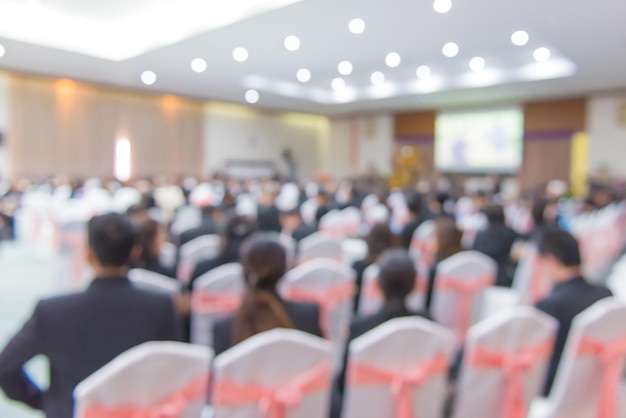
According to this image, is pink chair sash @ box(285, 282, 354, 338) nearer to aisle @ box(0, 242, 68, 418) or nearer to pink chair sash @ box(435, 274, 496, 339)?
pink chair sash @ box(435, 274, 496, 339)

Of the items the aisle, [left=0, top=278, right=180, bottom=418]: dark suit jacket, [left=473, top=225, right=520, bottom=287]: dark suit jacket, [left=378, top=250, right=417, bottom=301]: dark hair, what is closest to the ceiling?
[left=473, top=225, right=520, bottom=287]: dark suit jacket

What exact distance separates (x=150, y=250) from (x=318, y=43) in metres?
6.39

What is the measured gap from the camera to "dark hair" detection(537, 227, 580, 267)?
8.56ft

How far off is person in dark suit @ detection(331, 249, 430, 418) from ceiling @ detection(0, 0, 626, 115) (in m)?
5.12

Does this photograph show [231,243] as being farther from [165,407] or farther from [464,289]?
[165,407]

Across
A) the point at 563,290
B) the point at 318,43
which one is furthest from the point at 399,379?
the point at 318,43

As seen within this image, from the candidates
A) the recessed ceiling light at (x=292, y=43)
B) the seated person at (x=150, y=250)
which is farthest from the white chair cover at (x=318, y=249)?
the recessed ceiling light at (x=292, y=43)

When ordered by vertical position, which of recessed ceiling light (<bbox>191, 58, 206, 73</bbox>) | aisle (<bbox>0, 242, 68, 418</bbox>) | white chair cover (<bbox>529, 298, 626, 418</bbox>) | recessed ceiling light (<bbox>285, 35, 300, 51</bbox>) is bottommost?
aisle (<bbox>0, 242, 68, 418</bbox>)

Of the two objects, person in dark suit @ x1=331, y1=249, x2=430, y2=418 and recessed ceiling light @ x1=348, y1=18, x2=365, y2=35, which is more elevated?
recessed ceiling light @ x1=348, y1=18, x2=365, y2=35

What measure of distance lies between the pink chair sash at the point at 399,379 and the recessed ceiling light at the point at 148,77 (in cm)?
1162

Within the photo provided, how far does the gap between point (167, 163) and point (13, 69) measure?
5686 millimetres

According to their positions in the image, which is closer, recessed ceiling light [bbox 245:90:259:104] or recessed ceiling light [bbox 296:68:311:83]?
recessed ceiling light [bbox 296:68:311:83]

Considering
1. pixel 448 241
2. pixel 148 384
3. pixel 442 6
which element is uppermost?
pixel 442 6

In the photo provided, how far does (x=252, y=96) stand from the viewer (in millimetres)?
15531
